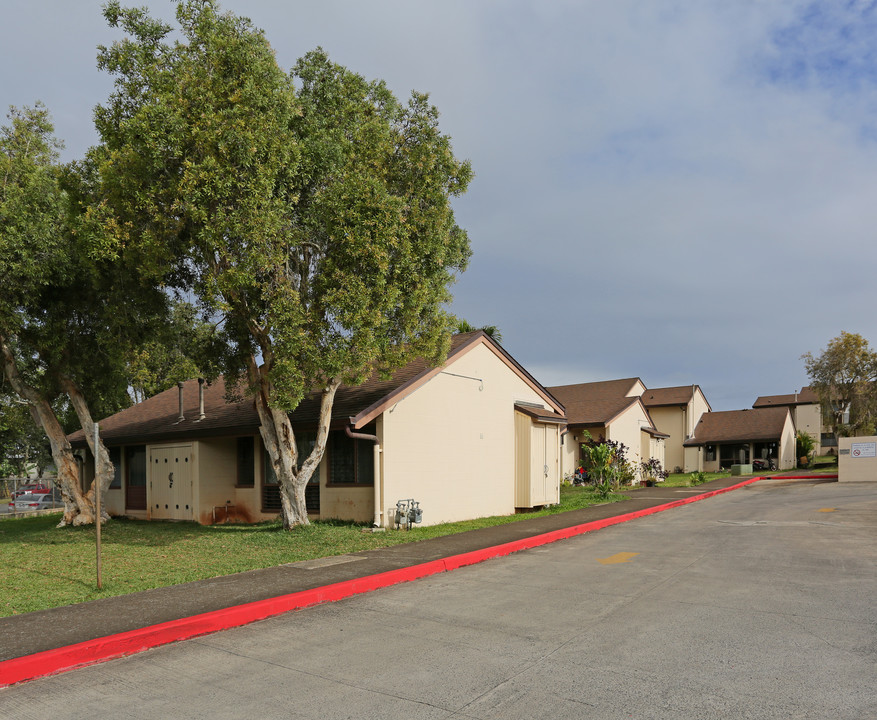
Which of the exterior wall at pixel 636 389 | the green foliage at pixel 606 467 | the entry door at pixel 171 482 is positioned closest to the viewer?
the entry door at pixel 171 482

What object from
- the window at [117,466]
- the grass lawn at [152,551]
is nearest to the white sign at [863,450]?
the grass lawn at [152,551]

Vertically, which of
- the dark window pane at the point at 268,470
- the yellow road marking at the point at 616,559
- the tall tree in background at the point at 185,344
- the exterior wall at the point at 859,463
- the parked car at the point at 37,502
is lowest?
the parked car at the point at 37,502

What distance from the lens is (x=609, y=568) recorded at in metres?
10.8

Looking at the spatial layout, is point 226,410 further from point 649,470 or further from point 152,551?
point 649,470

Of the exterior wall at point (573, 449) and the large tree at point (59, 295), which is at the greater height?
the large tree at point (59, 295)

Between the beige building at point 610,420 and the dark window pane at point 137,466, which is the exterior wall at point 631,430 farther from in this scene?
the dark window pane at point 137,466

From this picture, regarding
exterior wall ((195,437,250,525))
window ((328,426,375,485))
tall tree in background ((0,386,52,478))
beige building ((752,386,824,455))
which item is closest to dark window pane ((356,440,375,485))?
window ((328,426,375,485))

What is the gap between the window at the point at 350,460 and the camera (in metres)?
16.9

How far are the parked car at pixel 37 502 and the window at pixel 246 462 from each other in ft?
58.2

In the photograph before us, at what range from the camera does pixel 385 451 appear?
16.1 meters

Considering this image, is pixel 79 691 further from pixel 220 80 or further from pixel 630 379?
pixel 630 379

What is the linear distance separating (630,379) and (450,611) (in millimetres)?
38360

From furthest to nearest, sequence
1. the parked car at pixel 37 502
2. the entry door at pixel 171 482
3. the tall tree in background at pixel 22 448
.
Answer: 1. the tall tree in background at pixel 22 448
2. the parked car at pixel 37 502
3. the entry door at pixel 171 482

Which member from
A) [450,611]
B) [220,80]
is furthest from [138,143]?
[450,611]
